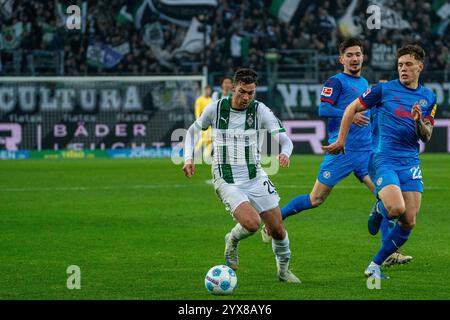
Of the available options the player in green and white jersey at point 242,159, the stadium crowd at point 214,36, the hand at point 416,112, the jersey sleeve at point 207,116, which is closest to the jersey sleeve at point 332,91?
the player in green and white jersey at point 242,159

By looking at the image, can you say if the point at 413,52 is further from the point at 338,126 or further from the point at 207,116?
the point at 338,126

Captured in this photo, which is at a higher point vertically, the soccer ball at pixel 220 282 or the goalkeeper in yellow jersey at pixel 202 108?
the soccer ball at pixel 220 282

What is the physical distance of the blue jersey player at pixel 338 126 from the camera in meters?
10.8

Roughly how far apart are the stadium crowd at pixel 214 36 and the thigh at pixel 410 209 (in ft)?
70.3

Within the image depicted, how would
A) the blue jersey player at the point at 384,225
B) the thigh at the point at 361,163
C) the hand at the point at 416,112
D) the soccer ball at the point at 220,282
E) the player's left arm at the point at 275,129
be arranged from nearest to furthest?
the soccer ball at the point at 220,282, the hand at the point at 416,112, the player's left arm at the point at 275,129, the blue jersey player at the point at 384,225, the thigh at the point at 361,163

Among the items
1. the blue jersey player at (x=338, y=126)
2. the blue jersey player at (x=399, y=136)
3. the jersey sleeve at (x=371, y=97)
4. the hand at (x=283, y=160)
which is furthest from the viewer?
the blue jersey player at (x=338, y=126)

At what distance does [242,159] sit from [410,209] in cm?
158

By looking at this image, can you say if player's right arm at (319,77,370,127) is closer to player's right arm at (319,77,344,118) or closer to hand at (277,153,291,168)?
player's right arm at (319,77,344,118)

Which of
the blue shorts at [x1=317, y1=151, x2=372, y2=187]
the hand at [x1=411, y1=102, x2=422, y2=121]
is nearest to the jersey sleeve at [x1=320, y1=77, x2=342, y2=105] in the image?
the blue shorts at [x1=317, y1=151, x2=372, y2=187]

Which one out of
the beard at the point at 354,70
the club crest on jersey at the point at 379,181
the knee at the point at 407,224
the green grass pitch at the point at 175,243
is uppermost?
the beard at the point at 354,70

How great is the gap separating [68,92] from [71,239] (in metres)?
17.0

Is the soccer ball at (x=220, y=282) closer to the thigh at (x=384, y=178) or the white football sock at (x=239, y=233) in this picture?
the white football sock at (x=239, y=233)

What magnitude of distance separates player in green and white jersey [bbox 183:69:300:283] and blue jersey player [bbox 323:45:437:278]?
0.65 meters

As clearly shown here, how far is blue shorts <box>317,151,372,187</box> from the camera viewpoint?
10.9 meters
